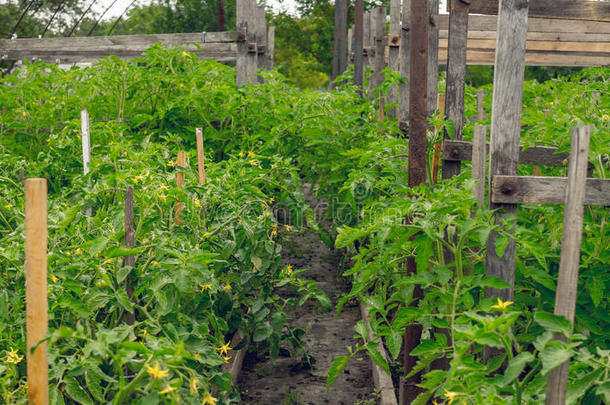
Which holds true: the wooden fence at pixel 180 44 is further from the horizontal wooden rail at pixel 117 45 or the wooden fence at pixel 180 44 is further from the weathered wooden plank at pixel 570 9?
the weathered wooden plank at pixel 570 9

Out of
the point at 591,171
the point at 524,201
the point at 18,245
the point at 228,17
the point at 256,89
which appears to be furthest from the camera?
the point at 228,17

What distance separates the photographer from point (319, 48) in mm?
27734

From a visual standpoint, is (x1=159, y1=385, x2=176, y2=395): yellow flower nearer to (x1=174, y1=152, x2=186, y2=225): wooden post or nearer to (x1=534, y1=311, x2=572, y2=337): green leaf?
(x1=534, y1=311, x2=572, y2=337): green leaf

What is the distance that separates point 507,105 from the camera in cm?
288

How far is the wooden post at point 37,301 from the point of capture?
2158 mm

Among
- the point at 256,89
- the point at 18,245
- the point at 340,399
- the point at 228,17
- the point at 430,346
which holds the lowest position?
the point at 340,399

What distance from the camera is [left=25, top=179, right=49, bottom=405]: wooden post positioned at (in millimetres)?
2158

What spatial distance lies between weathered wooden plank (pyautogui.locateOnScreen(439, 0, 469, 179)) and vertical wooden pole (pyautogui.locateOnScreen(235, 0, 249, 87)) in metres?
4.59

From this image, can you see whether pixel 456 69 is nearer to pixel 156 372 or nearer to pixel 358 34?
pixel 156 372

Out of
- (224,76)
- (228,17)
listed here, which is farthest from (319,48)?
(224,76)

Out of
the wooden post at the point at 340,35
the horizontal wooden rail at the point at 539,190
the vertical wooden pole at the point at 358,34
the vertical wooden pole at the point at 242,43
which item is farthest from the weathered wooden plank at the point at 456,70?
the wooden post at the point at 340,35

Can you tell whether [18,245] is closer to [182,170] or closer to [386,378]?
[182,170]

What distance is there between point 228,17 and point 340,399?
30.8 metres

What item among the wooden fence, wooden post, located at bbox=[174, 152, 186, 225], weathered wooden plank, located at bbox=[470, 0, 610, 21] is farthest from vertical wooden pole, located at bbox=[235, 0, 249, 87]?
weathered wooden plank, located at bbox=[470, 0, 610, 21]
